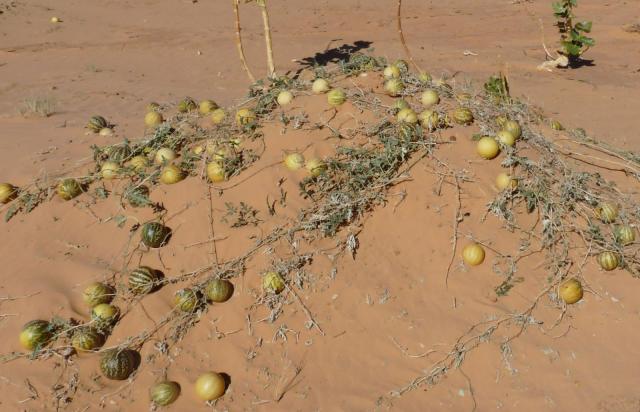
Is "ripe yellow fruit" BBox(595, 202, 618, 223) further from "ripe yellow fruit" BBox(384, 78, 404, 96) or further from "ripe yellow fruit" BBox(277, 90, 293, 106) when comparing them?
"ripe yellow fruit" BBox(277, 90, 293, 106)

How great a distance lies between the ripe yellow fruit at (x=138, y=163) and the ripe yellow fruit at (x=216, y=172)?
81 cm

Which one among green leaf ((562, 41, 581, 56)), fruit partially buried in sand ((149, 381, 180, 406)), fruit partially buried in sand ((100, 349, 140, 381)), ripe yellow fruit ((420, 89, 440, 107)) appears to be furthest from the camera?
green leaf ((562, 41, 581, 56))

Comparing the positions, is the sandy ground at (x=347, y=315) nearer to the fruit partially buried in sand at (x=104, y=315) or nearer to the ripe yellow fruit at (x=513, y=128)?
the fruit partially buried in sand at (x=104, y=315)

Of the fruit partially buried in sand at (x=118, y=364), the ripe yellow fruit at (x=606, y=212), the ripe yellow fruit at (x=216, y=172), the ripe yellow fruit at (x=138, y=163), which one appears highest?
the ripe yellow fruit at (x=216, y=172)

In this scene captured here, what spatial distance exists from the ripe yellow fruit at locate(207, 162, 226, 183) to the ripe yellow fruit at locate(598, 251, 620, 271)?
10.7ft

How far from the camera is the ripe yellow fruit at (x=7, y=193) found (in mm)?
4906

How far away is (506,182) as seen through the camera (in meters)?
4.24

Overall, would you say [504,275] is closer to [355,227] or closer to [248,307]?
[355,227]

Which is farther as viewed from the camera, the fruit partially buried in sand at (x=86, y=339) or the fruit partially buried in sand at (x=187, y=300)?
the fruit partially buried in sand at (x=187, y=300)

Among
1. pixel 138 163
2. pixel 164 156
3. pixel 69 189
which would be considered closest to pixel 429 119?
pixel 164 156

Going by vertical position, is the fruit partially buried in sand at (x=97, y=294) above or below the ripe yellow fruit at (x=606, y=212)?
below

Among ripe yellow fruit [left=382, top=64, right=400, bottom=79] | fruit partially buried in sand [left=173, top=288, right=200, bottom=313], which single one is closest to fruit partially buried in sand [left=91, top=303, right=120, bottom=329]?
fruit partially buried in sand [left=173, top=288, right=200, bottom=313]

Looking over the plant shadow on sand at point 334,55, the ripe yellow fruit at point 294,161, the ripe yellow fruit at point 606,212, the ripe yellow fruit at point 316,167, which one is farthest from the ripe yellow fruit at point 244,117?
the plant shadow on sand at point 334,55

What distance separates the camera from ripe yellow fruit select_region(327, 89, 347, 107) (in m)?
4.76
